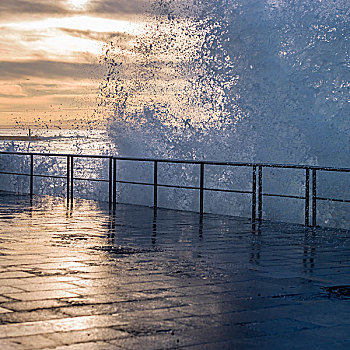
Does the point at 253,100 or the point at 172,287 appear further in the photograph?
the point at 253,100

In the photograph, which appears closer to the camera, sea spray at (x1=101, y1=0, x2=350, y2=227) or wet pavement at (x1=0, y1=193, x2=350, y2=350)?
wet pavement at (x1=0, y1=193, x2=350, y2=350)

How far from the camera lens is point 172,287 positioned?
18.6ft

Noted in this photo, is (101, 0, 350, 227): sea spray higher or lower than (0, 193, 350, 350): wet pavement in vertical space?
higher

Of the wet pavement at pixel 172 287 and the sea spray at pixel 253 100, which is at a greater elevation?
the sea spray at pixel 253 100

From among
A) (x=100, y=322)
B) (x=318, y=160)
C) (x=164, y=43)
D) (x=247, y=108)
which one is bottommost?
(x=100, y=322)

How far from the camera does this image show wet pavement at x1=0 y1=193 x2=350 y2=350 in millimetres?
4156

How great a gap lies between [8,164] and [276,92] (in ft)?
40.8

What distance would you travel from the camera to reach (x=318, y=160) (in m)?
18.2

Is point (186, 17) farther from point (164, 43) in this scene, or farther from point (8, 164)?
point (8, 164)

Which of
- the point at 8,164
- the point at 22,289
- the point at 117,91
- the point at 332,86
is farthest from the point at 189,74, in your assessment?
the point at 22,289

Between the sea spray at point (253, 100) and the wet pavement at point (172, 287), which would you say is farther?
the sea spray at point (253, 100)

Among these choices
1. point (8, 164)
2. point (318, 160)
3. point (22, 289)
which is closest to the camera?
point (22, 289)

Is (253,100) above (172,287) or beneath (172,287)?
above

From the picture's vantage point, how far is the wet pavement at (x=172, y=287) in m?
4.16
